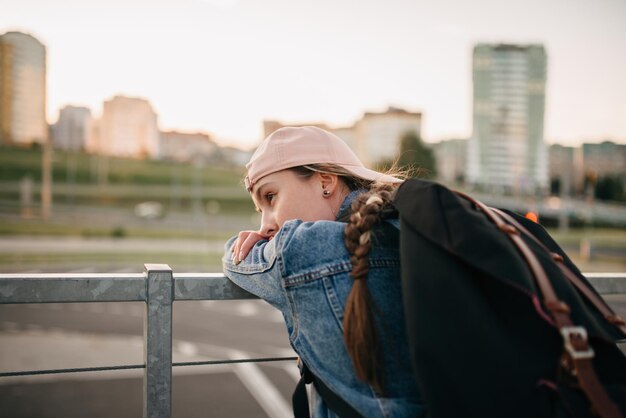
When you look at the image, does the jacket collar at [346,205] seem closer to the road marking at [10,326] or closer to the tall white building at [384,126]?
the road marking at [10,326]

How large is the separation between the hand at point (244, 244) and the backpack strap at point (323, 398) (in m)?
0.38

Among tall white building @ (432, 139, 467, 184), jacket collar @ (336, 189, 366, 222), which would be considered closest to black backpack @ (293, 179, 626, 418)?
jacket collar @ (336, 189, 366, 222)

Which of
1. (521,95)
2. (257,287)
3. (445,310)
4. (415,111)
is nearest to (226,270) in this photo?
(257,287)

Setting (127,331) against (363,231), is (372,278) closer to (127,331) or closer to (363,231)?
(363,231)

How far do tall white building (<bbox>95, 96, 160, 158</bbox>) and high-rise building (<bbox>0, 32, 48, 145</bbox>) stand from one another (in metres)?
15.7

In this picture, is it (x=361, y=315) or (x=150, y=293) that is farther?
(x=150, y=293)

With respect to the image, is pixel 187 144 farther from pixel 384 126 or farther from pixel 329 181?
pixel 329 181

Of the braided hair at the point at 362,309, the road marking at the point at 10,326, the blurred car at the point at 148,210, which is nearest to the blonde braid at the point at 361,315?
the braided hair at the point at 362,309

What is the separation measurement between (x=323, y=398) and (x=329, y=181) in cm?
68

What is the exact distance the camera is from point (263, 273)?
65.2 inches

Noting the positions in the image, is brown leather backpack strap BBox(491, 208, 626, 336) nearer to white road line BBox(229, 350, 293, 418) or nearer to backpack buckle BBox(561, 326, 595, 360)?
backpack buckle BBox(561, 326, 595, 360)

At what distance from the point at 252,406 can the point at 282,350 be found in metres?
3.97

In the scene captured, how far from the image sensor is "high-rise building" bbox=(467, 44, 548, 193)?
142 meters

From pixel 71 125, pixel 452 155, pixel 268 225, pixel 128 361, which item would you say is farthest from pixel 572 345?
pixel 452 155
